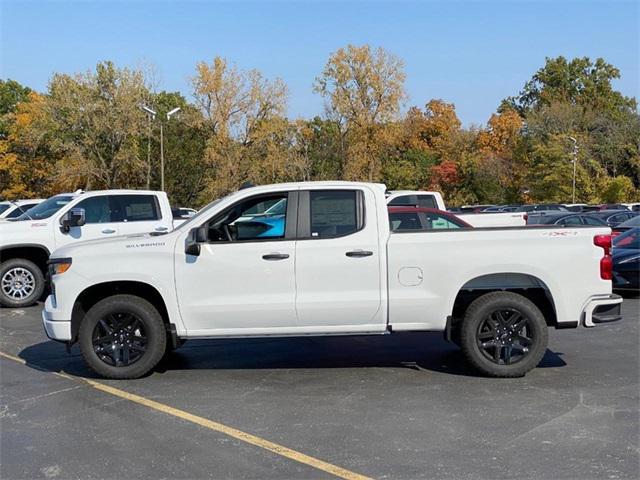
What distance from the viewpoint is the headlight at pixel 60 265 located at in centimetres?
657

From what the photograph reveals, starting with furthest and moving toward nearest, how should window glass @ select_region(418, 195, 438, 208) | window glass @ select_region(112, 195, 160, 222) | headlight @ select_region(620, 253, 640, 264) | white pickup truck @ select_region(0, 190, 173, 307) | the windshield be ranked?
window glass @ select_region(418, 195, 438, 208), window glass @ select_region(112, 195, 160, 222), the windshield, headlight @ select_region(620, 253, 640, 264), white pickup truck @ select_region(0, 190, 173, 307)

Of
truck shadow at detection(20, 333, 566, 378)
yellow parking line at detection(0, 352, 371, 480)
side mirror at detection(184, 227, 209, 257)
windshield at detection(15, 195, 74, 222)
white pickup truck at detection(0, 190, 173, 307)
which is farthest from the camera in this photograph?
windshield at detection(15, 195, 74, 222)

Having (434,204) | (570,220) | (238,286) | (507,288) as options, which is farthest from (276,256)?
(570,220)

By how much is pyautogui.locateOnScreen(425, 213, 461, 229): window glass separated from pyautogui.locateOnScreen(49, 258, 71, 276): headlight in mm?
6456

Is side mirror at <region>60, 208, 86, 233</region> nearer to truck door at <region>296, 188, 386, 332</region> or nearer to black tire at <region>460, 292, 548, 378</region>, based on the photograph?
truck door at <region>296, 188, 386, 332</region>

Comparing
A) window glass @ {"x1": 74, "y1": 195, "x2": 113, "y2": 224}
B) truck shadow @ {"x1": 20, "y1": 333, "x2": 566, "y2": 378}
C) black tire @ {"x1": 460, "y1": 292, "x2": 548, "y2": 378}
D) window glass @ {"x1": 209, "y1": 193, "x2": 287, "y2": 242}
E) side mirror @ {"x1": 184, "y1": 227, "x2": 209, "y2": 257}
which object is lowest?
truck shadow @ {"x1": 20, "y1": 333, "x2": 566, "y2": 378}

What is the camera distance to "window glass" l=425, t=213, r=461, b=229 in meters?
11.5

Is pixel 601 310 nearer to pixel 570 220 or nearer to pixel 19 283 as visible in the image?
pixel 19 283

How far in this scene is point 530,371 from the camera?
675 cm

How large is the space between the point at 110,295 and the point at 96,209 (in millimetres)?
5630

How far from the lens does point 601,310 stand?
21.4ft

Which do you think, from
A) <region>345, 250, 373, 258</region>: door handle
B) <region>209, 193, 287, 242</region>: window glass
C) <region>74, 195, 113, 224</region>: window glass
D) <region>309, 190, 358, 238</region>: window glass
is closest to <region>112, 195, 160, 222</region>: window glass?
<region>74, 195, 113, 224</region>: window glass

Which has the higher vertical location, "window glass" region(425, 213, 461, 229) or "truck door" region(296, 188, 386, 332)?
"window glass" region(425, 213, 461, 229)

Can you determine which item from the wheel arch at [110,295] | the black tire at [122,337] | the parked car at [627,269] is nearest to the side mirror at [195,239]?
the wheel arch at [110,295]
